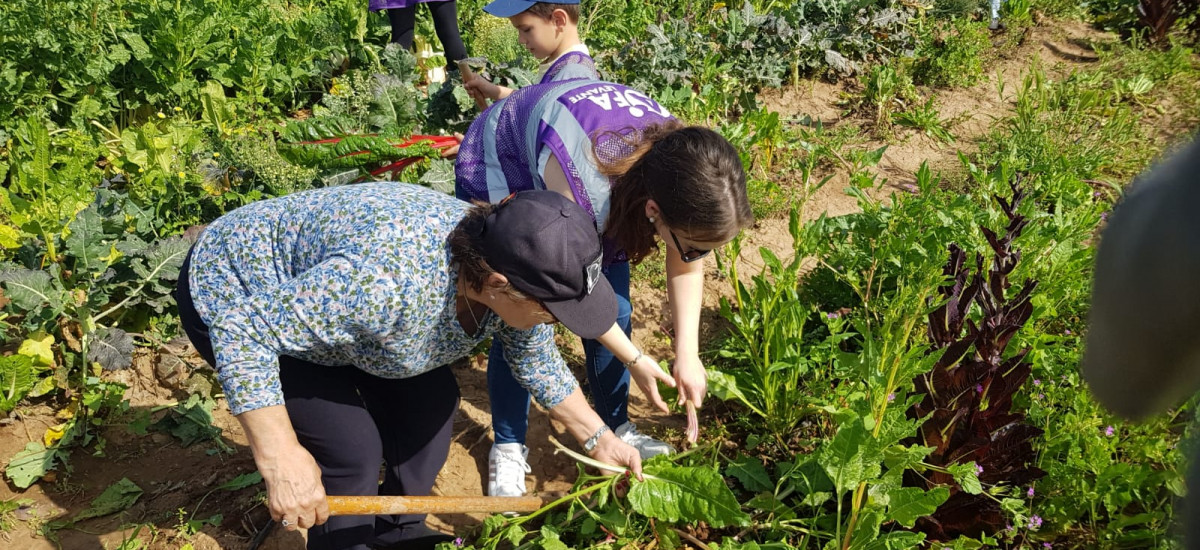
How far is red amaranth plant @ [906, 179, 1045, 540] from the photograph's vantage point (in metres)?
2.14

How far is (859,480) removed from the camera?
1.77 m

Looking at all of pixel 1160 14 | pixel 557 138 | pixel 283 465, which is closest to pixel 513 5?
pixel 557 138

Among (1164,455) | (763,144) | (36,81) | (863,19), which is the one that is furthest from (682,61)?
(36,81)

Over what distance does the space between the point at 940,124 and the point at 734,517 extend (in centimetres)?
337

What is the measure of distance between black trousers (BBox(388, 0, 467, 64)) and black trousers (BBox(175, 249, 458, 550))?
2.63 metres

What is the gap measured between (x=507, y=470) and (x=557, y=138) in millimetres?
1187

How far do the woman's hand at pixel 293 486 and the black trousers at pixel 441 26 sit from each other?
9.86 ft

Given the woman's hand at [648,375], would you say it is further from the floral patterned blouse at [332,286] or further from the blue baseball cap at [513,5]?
the blue baseball cap at [513,5]

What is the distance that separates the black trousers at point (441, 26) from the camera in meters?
4.25

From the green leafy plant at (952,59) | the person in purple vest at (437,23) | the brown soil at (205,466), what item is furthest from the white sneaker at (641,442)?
the green leafy plant at (952,59)

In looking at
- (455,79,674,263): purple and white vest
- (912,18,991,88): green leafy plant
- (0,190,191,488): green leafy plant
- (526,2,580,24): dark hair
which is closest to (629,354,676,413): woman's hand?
(455,79,674,263): purple and white vest

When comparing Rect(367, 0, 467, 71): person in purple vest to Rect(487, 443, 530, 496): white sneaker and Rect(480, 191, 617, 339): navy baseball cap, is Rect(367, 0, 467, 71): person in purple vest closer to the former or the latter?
Rect(487, 443, 530, 496): white sneaker

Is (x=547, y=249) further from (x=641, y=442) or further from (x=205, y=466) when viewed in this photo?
(x=205, y=466)

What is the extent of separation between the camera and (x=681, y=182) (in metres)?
1.78
